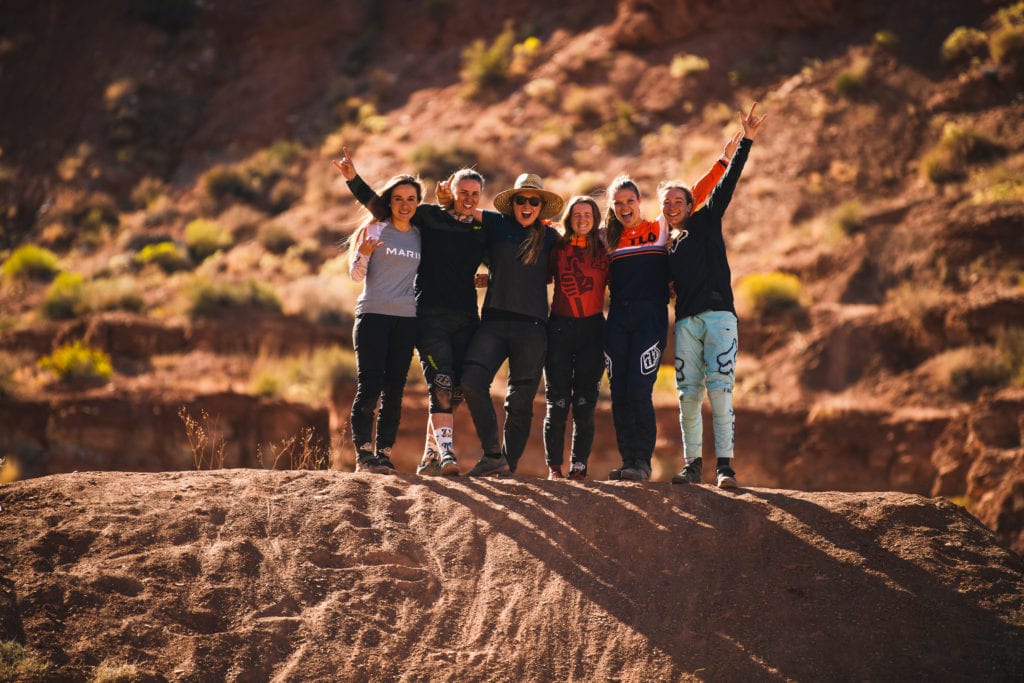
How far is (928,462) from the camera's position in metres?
13.4

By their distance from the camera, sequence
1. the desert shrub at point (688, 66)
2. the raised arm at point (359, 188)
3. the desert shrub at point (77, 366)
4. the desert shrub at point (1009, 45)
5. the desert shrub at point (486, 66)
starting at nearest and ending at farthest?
1. the raised arm at point (359, 188)
2. the desert shrub at point (77, 366)
3. the desert shrub at point (1009, 45)
4. the desert shrub at point (688, 66)
5. the desert shrub at point (486, 66)

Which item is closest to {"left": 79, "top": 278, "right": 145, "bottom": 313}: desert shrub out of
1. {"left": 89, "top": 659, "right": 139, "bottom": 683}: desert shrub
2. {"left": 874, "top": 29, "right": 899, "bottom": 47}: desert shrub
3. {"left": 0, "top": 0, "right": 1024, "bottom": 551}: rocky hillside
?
{"left": 0, "top": 0, "right": 1024, "bottom": 551}: rocky hillside

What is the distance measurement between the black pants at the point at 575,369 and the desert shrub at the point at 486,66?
2134cm

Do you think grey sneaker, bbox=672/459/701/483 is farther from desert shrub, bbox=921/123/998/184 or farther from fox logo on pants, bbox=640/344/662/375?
desert shrub, bbox=921/123/998/184

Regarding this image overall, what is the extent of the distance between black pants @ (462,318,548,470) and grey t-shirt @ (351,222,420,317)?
0.56 metres

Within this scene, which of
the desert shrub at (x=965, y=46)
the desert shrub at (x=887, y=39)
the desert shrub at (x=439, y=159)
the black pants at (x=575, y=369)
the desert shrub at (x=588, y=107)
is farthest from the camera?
the desert shrub at (x=588, y=107)

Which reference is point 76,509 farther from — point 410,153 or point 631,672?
point 410,153

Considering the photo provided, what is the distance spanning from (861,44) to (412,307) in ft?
67.0

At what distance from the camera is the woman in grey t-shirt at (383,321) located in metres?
6.49

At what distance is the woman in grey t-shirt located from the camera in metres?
6.49

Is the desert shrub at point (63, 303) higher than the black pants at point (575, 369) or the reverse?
higher

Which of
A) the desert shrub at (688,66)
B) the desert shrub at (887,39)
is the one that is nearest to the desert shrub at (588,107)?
the desert shrub at (688,66)

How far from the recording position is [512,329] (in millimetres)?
6559

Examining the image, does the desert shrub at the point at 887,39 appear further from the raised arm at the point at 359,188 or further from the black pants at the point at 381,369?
the black pants at the point at 381,369
